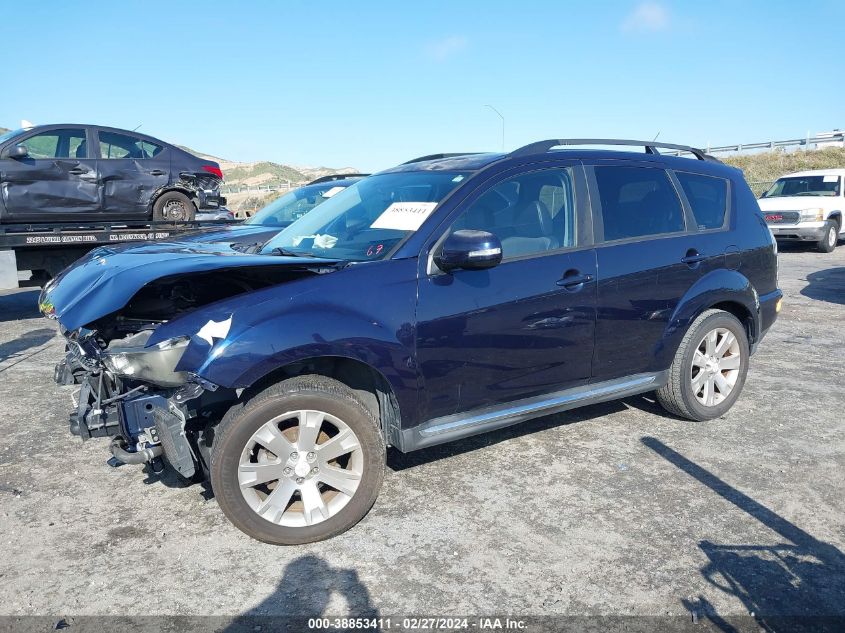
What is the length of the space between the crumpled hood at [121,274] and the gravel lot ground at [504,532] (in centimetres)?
107

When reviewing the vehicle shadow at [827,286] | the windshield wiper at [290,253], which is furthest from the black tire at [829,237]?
the windshield wiper at [290,253]

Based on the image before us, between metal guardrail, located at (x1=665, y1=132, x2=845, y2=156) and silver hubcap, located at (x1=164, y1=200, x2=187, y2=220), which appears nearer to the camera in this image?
silver hubcap, located at (x1=164, y1=200, x2=187, y2=220)

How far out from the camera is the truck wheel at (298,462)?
3.06 m

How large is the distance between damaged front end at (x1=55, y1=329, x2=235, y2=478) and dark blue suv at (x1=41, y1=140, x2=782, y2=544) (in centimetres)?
1

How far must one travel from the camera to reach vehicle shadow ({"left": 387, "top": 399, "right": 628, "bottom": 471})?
4.18 m

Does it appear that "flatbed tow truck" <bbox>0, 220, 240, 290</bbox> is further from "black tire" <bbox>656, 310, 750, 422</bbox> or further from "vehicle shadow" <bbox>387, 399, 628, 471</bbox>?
"black tire" <bbox>656, 310, 750, 422</bbox>

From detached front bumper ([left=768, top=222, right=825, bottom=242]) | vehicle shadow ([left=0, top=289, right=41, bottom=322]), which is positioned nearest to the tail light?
vehicle shadow ([left=0, top=289, right=41, bottom=322])

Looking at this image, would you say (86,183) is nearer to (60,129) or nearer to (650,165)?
(60,129)

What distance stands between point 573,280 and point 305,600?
2.25m

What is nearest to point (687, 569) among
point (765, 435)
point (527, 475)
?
point (527, 475)

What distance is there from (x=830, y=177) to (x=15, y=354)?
670 inches

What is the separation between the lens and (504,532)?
3.28 meters

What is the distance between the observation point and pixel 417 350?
3.40 meters

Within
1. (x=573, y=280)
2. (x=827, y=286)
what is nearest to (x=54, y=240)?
(x=573, y=280)
